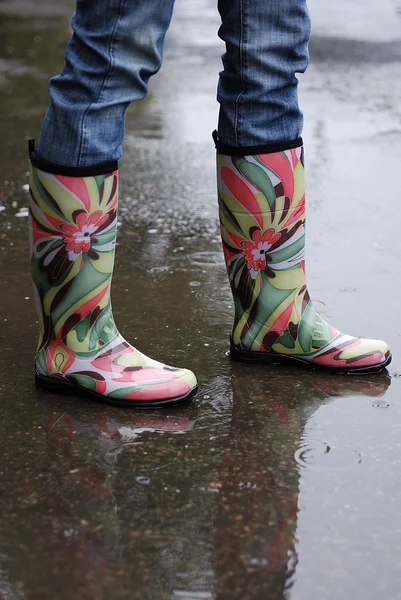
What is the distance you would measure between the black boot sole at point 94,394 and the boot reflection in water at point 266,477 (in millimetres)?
120

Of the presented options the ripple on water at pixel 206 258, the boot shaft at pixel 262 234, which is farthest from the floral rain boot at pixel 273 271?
the ripple on water at pixel 206 258

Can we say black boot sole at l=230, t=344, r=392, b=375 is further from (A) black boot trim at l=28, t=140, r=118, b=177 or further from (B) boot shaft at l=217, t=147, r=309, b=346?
(A) black boot trim at l=28, t=140, r=118, b=177

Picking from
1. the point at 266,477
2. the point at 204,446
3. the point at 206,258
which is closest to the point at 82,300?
the point at 204,446

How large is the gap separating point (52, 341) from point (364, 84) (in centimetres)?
363

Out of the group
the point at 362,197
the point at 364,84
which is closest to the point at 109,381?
the point at 362,197

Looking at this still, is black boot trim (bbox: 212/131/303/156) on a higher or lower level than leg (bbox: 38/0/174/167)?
lower

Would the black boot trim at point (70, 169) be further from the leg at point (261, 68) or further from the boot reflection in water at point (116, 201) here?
the leg at point (261, 68)

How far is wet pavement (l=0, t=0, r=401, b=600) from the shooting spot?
4.47 feet

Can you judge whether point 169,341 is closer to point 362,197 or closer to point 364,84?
point 362,197

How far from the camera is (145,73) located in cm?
Answer: 175

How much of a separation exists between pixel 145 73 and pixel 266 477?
76 cm

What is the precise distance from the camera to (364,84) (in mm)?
5125

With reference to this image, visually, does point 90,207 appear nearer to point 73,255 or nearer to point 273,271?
point 73,255

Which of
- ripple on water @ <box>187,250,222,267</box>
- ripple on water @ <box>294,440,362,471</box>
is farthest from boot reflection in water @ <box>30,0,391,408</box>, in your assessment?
ripple on water @ <box>187,250,222,267</box>
